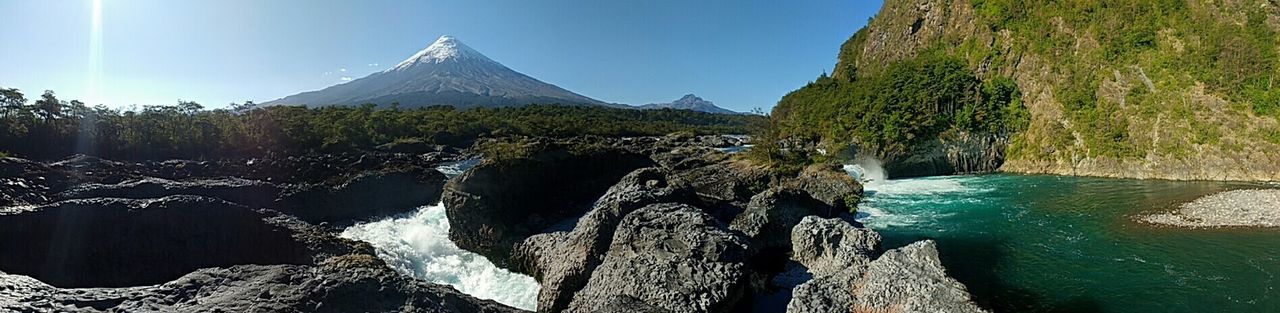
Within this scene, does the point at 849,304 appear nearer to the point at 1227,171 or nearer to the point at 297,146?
the point at 1227,171

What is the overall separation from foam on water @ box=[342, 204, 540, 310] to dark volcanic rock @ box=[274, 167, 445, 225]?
8.02 ft

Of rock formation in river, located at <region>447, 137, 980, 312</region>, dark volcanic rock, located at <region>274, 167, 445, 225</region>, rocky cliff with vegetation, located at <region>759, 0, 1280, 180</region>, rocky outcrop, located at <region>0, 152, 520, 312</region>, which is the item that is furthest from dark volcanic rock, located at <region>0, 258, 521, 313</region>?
rocky cliff with vegetation, located at <region>759, 0, 1280, 180</region>

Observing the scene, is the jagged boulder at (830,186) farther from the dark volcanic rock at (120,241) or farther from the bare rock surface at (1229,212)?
the dark volcanic rock at (120,241)

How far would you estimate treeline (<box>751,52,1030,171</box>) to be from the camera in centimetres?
4669

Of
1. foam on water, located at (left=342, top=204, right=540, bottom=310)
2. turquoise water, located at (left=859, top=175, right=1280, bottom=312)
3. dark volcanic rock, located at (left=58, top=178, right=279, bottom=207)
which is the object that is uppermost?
dark volcanic rock, located at (left=58, top=178, right=279, bottom=207)

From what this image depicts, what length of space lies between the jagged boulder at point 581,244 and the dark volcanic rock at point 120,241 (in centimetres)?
759

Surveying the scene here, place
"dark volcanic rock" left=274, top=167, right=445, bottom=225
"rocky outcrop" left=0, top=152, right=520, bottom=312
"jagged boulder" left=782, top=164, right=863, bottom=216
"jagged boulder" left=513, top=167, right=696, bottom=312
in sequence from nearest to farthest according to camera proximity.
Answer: "rocky outcrop" left=0, top=152, right=520, bottom=312, "jagged boulder" left=513, top=167, right=696, bottom=312, "jagged boulder" left=782, top=164, right=863, bottom=216, "dark volcanic rock" left=274, top=167, right=445, bottom=225

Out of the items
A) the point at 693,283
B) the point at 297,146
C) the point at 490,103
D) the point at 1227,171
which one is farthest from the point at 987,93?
the point at 490,103

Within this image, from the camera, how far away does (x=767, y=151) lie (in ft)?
129

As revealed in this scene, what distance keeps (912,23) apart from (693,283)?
221 ft

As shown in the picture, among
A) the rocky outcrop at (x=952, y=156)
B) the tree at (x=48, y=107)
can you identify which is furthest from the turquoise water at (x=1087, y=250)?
the tree at (x=48, y=107)

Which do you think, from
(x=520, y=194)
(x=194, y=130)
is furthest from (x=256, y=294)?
(x=194, y=130)

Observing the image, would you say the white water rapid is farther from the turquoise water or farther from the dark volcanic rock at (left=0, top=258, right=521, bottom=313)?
the turquoise water

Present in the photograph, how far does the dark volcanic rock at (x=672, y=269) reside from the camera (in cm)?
1020
